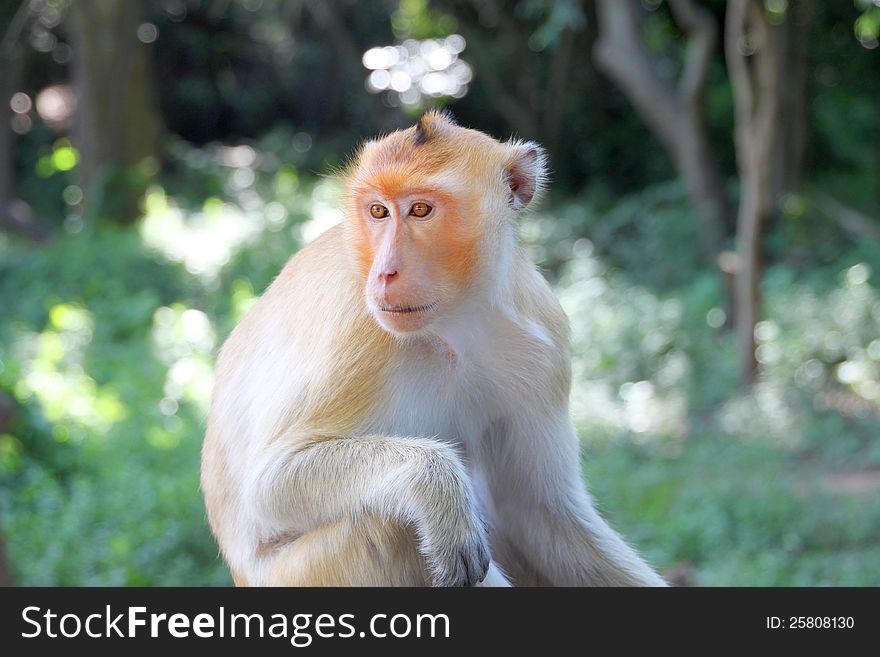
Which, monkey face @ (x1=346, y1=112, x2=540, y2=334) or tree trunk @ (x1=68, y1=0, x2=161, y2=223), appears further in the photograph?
tree trunk @ (x1=68, y1=0, x2=161, y2=223)

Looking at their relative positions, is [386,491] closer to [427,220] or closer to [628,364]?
[427,220]

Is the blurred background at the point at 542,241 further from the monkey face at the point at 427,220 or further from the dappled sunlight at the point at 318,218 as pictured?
the monkey face at the point at 427,220

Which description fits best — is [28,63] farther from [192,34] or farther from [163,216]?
[163,216]

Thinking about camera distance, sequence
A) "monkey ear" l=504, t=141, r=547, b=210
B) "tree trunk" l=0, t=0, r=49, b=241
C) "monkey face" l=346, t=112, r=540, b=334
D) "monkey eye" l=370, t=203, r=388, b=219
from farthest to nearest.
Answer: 1. "tree trunk" l=0, t=0, r=49, b=241
2. "monkey ear" l=504, t=141, r=547, b=210
3. "monkey eye" l=370, t=203, r=388, b=219
4. "monkey face" l=346, t=112, r=540, b=334

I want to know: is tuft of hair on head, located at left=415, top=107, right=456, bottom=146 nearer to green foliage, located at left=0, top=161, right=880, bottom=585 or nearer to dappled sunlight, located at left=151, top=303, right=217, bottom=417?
green foliage, located at left=0, top=161, right=880, bottom=585

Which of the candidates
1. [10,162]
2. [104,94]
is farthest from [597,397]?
[10,162]

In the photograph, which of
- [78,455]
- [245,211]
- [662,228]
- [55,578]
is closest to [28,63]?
[245,211]

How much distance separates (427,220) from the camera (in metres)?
3.13

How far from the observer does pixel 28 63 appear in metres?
22.1

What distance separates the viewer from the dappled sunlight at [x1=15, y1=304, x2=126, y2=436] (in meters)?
8.96

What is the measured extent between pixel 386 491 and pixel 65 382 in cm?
732

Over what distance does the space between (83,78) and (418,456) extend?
14493 millimetres

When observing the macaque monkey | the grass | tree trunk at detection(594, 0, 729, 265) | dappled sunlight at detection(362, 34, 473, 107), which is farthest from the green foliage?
tree trunk at detection(594, 0, 729, 265)

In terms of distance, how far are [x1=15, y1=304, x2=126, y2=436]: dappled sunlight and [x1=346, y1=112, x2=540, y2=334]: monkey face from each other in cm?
571
